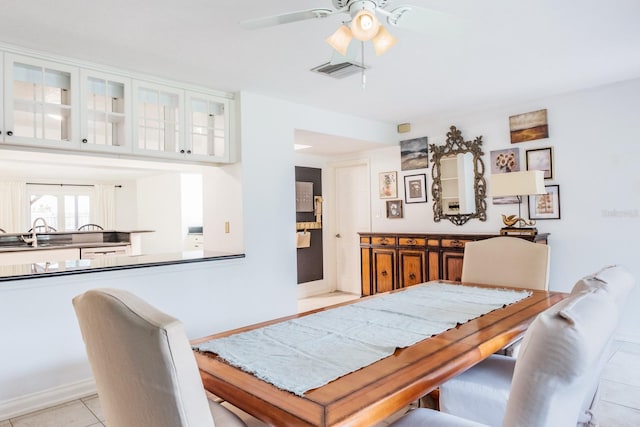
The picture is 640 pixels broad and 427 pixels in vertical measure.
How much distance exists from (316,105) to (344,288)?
2998 millimetres

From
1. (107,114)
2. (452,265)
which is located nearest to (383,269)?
(452,265)

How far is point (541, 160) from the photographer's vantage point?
4.08 m

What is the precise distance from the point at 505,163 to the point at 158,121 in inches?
135

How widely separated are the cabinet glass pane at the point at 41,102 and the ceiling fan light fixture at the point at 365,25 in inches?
86.1

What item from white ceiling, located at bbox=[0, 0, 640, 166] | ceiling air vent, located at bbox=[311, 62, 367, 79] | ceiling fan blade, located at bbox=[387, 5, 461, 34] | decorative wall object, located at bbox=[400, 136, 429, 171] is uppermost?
white ceiling, located at bbox=[0, 0, 640, 166]

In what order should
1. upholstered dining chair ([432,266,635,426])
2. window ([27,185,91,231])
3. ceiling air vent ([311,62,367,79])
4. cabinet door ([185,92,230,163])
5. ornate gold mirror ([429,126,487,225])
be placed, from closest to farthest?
upholstered dining chair ([432,266,635,426])
ceiling air vent ([311,62,367,79])
cabinet door ([185,92,230,163])
ornate gold mirror ([429,126,487,225])
window ([27,185,91,231])

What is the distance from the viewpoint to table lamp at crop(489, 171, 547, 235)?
3.64m

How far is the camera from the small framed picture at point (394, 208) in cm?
529

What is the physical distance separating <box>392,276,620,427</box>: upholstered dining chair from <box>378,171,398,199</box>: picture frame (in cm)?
435

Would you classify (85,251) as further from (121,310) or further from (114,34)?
(121,310)

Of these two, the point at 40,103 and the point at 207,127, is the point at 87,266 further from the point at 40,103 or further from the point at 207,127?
the point at 207,127

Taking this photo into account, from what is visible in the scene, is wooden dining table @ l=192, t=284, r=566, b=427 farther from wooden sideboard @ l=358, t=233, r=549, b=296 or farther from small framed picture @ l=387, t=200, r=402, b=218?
small framed picture @ l=387, t=200, r=402, b=218

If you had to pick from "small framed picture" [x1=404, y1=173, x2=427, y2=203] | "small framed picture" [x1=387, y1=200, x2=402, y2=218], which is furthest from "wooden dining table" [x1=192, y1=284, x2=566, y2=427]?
"small framed picture" [x1=387, y1=200, x2=402, y2=218]

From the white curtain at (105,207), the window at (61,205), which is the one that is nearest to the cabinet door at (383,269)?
the white curtain at (105,207)
